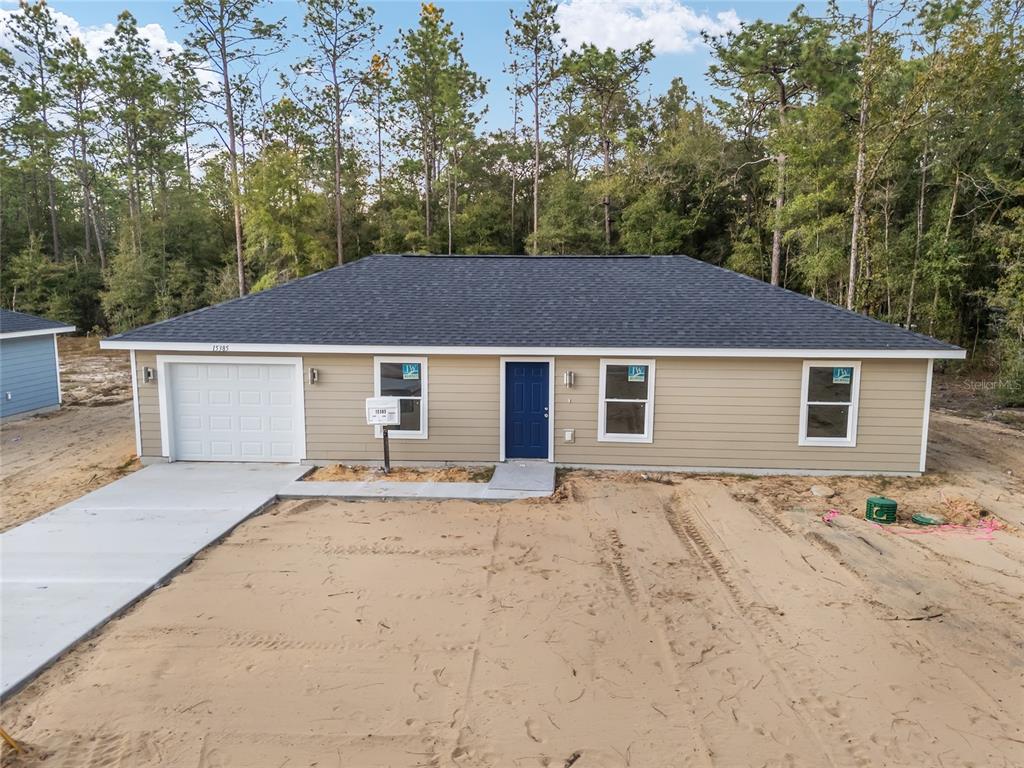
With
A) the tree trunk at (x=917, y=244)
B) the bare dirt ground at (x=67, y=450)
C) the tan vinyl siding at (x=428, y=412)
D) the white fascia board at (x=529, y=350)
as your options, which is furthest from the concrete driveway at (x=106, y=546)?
the tree trunk at (x=917, y=244)

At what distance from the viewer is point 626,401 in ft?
33.6

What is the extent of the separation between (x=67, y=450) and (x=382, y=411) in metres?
6.95

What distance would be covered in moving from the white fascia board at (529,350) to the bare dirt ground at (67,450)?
224 centimetres

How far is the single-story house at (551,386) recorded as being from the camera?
988 centimetres

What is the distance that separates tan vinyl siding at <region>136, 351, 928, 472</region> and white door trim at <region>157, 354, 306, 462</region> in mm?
101

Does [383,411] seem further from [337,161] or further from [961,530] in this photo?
[337,161]

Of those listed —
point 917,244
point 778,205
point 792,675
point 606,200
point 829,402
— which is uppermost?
point 606,200

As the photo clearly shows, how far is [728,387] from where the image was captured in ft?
32.9

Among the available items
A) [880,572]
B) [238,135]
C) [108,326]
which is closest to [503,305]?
[880,572]

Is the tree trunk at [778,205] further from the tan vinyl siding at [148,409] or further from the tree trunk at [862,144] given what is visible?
the tan vinyl siding at [148,409]

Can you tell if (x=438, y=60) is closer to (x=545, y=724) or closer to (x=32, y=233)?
(x=32, y=233)

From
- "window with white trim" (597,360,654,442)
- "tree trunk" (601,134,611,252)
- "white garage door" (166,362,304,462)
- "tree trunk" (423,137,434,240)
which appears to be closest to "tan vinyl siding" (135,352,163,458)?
"white garage door" (166,362,304,462)

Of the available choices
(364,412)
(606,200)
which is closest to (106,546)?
(364,412)

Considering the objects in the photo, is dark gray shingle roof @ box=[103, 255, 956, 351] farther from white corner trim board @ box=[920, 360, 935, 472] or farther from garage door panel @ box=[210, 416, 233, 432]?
garage door panel @ box=[210, 416, 233, 432]
